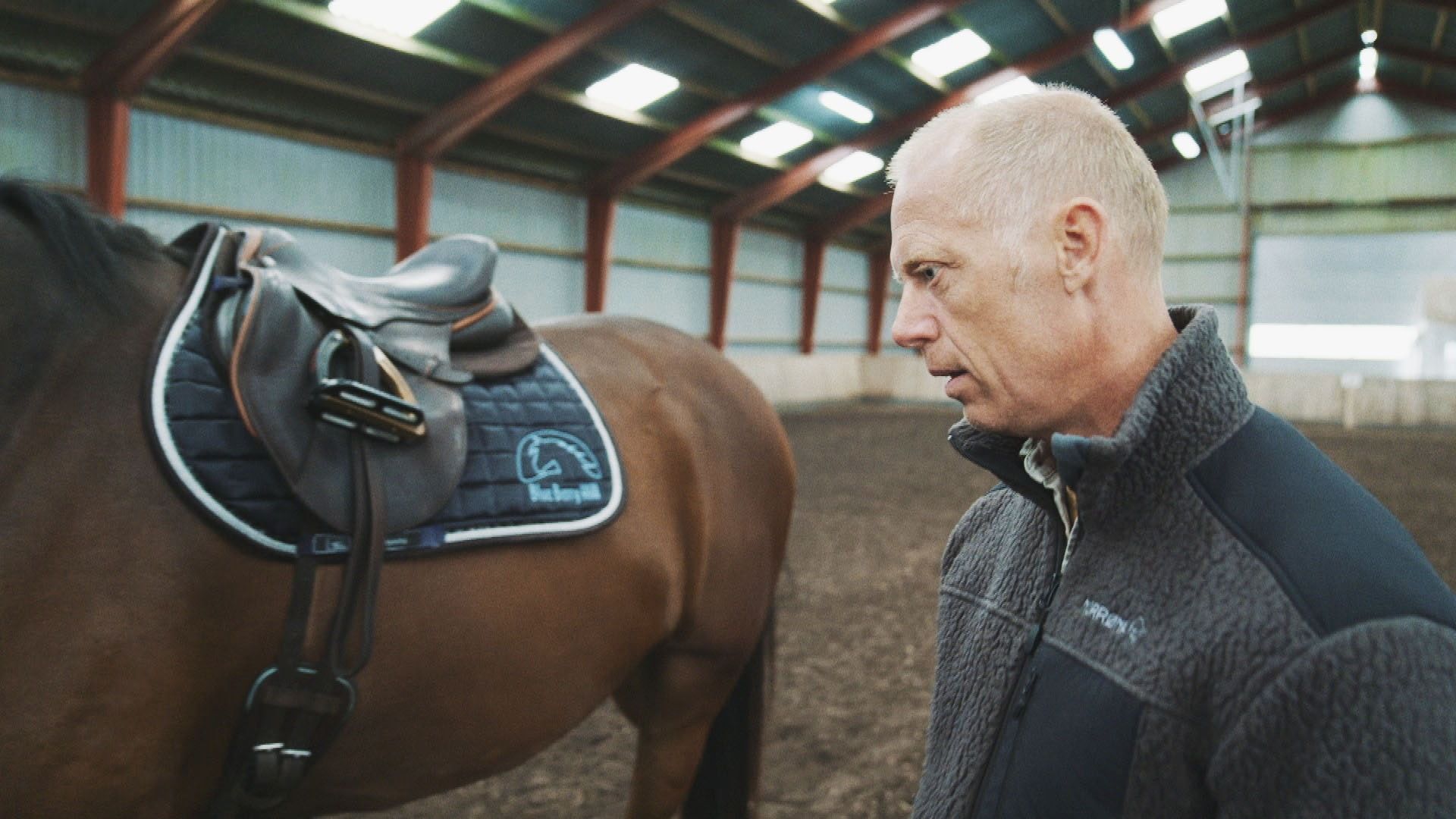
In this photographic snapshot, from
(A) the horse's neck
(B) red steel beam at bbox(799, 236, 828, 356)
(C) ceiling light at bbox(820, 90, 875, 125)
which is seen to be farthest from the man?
(B) red steel beam at bbox(799, 236, 828, 356)

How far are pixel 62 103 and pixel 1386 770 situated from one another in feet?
29.9

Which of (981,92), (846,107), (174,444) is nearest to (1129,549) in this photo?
(174,444)

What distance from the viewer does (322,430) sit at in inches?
58.9

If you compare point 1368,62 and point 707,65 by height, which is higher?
point 1368,62

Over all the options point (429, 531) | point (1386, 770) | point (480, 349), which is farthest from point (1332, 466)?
point (480, 349)

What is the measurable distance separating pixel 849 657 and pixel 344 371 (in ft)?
9.55

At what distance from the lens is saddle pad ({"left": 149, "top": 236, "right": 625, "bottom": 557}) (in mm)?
1354

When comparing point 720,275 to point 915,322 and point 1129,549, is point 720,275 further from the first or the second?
point 1129,549

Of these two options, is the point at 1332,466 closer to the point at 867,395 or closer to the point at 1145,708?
the point at 1145,708

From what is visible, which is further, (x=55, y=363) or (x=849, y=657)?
(x=849, y=657)

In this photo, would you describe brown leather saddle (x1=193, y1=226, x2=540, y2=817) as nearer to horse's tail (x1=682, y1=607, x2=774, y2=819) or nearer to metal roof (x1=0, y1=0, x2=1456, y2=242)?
horse's tail (x1=682, y1=607, x2=774, y2=819)

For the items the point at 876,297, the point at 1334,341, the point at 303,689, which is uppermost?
the point at 876,297

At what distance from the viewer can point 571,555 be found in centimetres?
175

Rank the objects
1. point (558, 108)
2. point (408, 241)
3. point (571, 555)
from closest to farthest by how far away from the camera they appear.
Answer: point (571, 555), point (408, 241), point (558, 108)
